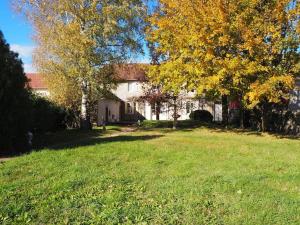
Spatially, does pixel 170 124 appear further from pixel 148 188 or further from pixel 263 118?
pixel 148 188

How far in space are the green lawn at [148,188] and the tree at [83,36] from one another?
11.5 meters

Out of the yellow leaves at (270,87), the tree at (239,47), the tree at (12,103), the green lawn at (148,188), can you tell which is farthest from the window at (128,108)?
the green lawn at (148,188)

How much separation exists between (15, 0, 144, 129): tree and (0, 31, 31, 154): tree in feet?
29.3

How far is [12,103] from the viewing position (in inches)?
587

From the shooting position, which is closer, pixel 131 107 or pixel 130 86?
pixel 131 107

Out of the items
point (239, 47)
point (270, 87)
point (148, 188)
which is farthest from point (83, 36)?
point (148, 188)

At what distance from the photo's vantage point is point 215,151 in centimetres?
1495

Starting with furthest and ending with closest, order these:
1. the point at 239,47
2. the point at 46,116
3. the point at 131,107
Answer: the point at 131,107 → the point at 46,116 → the point at 239,47

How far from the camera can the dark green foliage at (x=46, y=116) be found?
71.4 feet

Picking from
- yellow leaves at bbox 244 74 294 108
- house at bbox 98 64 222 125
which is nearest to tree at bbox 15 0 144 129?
yellow leaves at bbox 244 74 294 108

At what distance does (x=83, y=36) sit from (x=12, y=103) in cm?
1048

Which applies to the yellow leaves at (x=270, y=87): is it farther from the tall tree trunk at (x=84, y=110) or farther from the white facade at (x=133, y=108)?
the white facade at (x=133, y=108)

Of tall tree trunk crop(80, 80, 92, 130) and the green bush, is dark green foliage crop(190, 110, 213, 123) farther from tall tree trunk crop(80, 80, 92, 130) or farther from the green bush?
tall tree trunk crop(80, 80, 92, 130)

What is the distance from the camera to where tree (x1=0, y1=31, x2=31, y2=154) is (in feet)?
47.7
